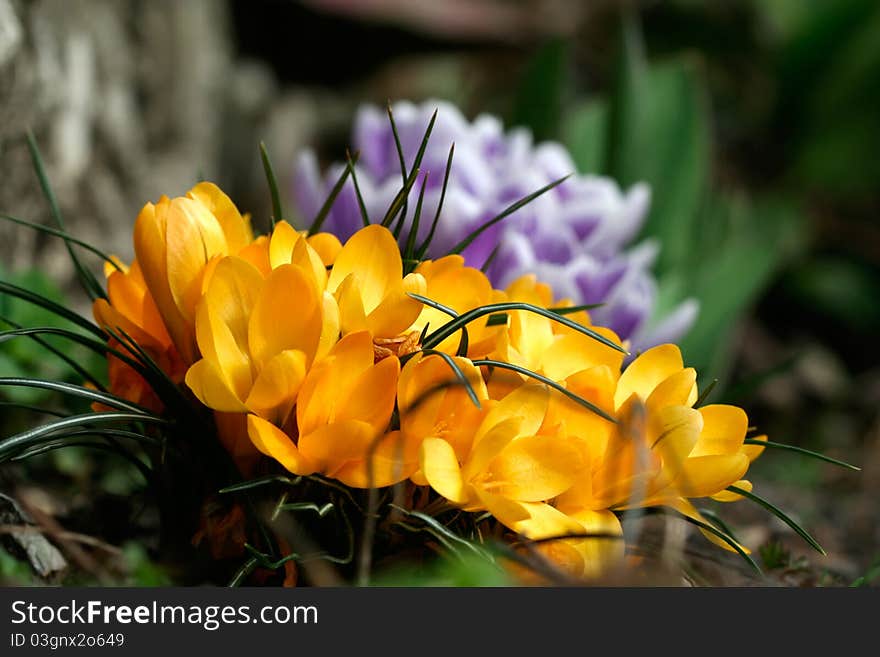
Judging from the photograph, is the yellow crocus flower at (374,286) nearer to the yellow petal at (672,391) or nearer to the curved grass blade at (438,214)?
the curved grass blade at (438,214)

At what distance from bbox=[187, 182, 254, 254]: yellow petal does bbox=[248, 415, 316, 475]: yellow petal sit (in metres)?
0.15

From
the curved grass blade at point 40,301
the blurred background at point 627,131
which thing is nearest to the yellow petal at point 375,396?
the curved grass blade at point 40,301

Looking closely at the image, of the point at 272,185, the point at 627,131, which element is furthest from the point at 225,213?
the point at 627,131

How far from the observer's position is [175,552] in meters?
0.62

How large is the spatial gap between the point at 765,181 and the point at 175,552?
2.11 m

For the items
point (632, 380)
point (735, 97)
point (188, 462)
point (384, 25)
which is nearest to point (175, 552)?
point (188, 462)

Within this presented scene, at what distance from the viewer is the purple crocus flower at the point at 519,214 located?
899 mm

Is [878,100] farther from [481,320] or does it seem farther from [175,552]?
[175,552]

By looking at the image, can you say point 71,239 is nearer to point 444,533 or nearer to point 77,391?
point 77,391

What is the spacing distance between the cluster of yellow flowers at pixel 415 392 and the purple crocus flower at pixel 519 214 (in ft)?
0.99

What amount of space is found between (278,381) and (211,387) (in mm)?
37

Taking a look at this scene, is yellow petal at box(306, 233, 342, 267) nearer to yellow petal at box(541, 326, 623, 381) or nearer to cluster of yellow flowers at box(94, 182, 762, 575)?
cluster of yellow flowers at box(94, 182, 762, 575)

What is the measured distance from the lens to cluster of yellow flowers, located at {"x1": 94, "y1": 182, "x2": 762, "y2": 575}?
0.51m

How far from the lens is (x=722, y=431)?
22.1 inches
